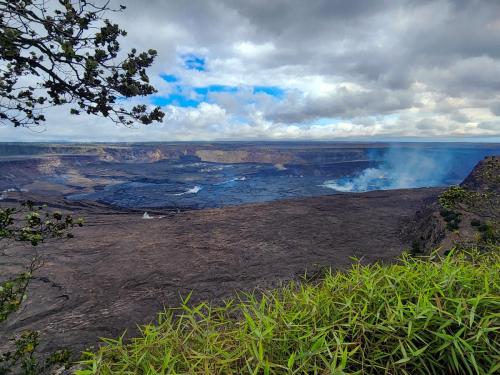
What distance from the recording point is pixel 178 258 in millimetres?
18578

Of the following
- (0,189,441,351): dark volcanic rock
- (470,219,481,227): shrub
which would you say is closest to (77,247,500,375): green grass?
(0,189,441,351): dark volcanic rock

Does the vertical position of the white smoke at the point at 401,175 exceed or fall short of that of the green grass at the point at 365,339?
it falls short

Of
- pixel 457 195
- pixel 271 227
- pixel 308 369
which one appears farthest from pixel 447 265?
pixel 271 227

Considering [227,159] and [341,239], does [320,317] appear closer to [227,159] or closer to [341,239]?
[341,239]

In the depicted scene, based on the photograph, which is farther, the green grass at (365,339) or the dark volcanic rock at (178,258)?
the dark volcanic rock at (178,258)

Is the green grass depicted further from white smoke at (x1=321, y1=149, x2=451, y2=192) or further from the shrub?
Answer: white smoke at (x1=321, y1=149, x2=451, y2=192)

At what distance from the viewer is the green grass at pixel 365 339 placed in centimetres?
158

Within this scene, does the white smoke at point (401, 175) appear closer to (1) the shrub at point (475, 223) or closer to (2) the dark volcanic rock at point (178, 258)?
(2) the dark volcanic rock at point (178, 258)

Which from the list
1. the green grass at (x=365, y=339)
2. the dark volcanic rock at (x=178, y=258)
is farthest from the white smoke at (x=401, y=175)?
the green grass at (x=365, y=339)

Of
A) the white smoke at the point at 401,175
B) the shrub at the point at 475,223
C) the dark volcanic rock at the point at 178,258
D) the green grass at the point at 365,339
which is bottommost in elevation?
the white smoke at the point at 401,175

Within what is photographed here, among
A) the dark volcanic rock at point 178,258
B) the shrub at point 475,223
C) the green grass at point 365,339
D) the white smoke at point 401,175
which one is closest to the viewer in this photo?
the green grass at point 365,339

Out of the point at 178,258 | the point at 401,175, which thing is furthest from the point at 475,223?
the point at 401,175

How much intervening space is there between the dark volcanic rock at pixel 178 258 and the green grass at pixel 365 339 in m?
7.38

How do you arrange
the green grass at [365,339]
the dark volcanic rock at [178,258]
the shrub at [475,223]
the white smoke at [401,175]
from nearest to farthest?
the green grass at [365,339] < the dark volcanic rock at [178,258] < the shrub at [475,223] < the white smoke at [401,175]
